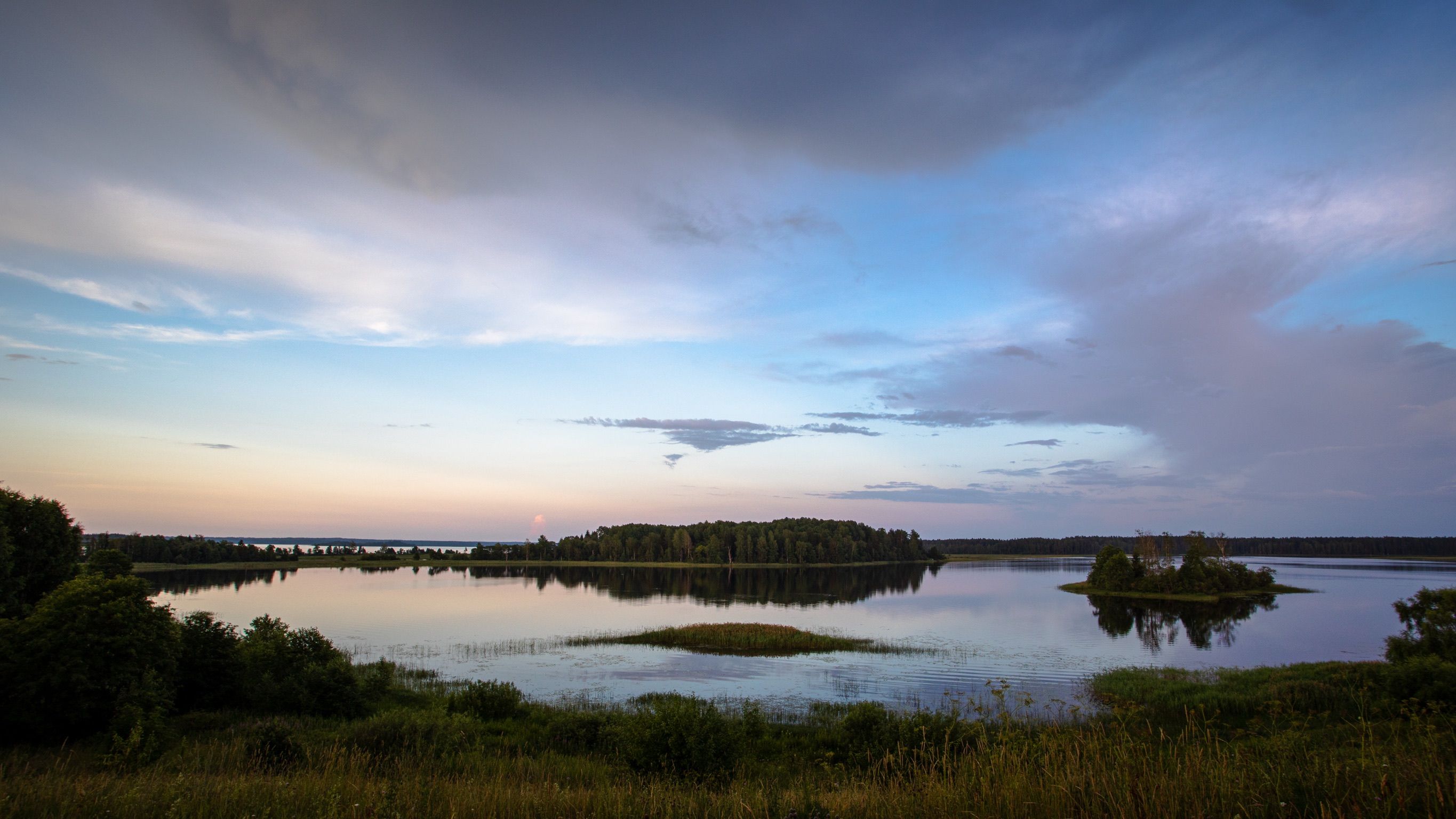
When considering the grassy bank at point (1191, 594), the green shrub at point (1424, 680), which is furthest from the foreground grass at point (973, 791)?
the grassy bank at point (1191, 594)

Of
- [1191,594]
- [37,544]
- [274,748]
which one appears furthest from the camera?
[1191,594]

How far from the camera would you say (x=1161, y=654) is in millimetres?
39969

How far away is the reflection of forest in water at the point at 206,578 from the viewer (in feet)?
284

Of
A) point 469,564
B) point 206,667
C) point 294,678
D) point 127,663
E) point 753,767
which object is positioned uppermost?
point 127,663

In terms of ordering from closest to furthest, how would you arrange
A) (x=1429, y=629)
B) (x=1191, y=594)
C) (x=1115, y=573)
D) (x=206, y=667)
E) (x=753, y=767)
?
1. (x=753, y=767)
2. (x=206, y=667)
3. (x=1429, y=629)
4. (x=1191, y=594)
5. (x=1115, y=573)

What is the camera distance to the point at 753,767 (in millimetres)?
15867

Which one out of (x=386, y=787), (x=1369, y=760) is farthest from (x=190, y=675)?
(x=1369, y=760)

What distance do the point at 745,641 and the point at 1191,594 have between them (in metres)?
66.1

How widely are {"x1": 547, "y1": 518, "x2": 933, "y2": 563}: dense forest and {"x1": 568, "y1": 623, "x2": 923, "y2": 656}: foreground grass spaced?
120 meters

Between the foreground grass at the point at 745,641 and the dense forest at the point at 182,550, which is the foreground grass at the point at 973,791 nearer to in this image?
the foreground grass at the point at 745,641

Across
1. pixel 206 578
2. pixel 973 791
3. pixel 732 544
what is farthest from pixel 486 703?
pixel 732 544

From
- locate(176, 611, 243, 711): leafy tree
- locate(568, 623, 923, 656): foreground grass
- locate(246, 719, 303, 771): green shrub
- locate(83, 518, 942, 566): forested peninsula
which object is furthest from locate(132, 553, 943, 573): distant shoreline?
locate(246, 719, 303, 771): green shrub

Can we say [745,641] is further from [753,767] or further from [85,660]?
[85,660]

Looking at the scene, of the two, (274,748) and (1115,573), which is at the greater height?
(274,748)
